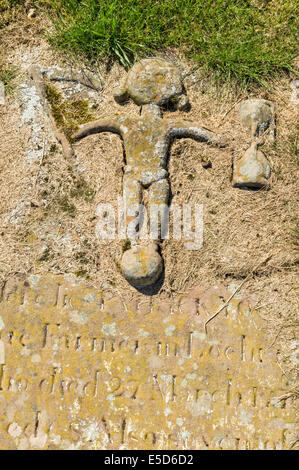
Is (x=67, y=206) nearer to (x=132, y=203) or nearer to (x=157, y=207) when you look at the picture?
(x=132, y=203)

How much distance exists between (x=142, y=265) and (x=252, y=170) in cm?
115

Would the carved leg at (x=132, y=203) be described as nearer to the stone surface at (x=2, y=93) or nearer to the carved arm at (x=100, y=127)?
the carved arm at (x=100, y=127)

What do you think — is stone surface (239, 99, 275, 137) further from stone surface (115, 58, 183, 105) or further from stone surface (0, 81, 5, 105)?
stone surface (0, 81, 5, 105)

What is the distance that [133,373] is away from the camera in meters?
3.84

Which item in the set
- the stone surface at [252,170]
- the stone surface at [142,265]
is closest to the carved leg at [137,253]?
the stone surface at [142,265]

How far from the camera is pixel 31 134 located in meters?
4.22

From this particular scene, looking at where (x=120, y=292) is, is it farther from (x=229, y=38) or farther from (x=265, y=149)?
(x=229, y=38)

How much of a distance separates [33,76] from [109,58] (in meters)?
0.66

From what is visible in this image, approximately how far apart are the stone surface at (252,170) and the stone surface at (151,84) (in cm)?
77

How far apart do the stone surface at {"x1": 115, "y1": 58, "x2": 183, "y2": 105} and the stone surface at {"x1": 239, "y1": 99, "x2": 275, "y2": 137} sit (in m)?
0.55

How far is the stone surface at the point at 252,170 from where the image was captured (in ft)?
13.2

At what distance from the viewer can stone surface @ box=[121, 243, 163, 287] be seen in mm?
3816

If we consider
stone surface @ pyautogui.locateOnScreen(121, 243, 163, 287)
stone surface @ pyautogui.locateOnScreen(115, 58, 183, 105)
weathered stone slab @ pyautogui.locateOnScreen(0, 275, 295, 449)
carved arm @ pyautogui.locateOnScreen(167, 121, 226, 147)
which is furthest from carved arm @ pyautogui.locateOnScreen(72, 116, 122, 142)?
weathered stone slab @ pyautogui.locateOnScreen(0, 275, 295, 449)

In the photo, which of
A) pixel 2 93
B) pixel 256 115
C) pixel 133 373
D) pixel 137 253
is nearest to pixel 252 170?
pixel 256 115
